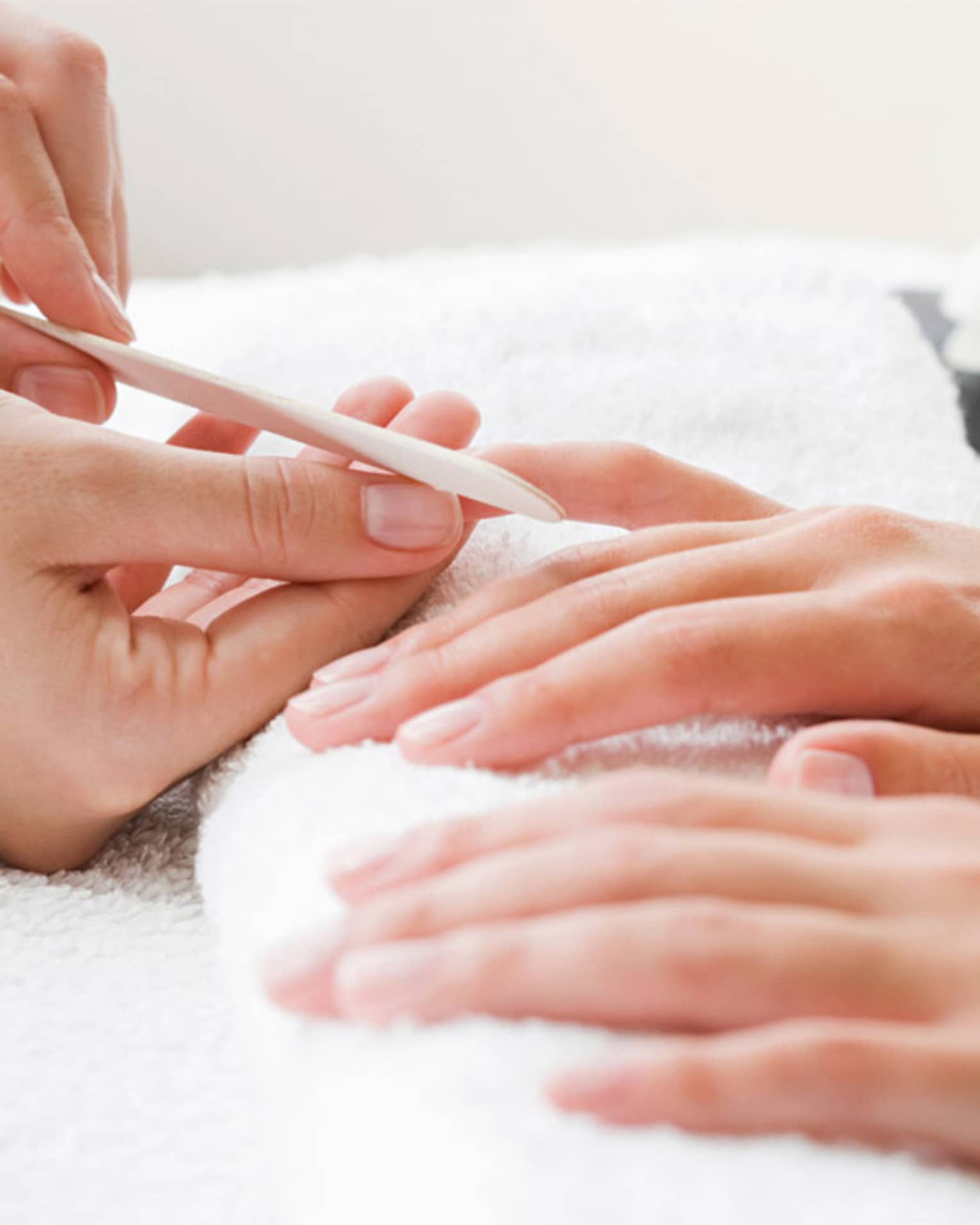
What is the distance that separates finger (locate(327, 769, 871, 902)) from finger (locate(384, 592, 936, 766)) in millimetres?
67

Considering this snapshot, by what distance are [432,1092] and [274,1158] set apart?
104mm

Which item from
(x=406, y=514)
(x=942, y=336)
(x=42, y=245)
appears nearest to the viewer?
(x=406, y=514)

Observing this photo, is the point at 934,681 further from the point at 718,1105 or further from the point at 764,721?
the point at 718,1105

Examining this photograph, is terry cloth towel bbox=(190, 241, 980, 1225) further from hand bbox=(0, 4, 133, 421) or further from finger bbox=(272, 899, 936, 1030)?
hand bbox=(0, 4, 133, 421)

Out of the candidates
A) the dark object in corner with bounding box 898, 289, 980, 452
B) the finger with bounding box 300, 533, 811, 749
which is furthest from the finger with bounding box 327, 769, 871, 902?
the dark object in corner with bounding box 898, 289, 980, 452

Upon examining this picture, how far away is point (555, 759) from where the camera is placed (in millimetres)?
482

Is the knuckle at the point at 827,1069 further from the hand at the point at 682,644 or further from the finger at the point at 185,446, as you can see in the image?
the finger at the point at 185,446

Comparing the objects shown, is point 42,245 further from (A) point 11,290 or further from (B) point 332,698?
(B) point 332,698

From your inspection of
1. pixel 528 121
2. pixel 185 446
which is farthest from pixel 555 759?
pixel 528 121

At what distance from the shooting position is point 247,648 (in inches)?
21.4

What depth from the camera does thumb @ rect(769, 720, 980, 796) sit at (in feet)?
1.49

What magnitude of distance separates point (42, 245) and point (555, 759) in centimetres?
38

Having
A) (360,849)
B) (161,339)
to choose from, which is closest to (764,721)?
(360,849)

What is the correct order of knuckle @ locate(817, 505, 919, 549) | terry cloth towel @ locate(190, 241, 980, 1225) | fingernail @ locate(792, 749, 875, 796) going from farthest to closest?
1. knuckle @ locate(817, 505, 919, 549)
2. fingernail @ locate(792, 749, 875, 796)
3. terry cloth towel @ locate(190, 241, 980, 1225)
